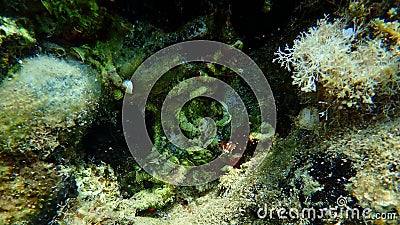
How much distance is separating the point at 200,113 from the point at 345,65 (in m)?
1.60

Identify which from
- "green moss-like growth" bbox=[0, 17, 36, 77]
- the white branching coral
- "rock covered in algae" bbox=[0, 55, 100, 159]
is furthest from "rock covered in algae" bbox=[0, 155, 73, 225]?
the white branching coral

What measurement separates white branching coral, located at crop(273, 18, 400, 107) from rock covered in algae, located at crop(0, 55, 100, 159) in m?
1.84

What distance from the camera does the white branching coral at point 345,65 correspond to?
1.96 meters

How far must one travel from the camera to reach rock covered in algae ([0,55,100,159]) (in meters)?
2.01

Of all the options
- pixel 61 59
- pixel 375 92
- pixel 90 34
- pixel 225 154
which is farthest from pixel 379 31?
pixel 61 59

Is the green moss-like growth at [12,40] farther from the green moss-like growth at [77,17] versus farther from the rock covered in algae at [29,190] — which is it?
the rock covered in algae at [29,190]

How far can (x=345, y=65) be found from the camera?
201cm

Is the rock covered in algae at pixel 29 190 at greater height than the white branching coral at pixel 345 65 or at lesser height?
lesser

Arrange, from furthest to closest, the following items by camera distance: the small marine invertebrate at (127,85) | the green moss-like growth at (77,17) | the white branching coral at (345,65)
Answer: the small marine invertebrate at (127,85) < the green moss-like growth at (77,17) < the white branching coral at (345,65)

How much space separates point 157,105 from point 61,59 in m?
1.06

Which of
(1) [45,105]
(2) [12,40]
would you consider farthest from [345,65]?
(2) [12,40]

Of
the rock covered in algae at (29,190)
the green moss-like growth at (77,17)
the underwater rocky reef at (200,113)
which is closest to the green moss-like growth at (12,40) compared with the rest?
the underwater rocky reef at (200,113)

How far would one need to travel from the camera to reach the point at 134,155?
Result: 2998mm

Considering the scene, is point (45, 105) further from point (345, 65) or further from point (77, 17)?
point (345, 65)
